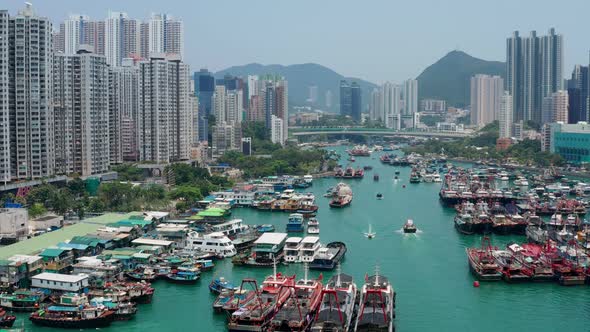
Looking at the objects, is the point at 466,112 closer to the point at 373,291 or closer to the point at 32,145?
the point at 32,145

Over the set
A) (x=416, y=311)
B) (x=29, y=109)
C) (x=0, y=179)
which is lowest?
(x=416, y=311)

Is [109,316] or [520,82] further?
[520,82]

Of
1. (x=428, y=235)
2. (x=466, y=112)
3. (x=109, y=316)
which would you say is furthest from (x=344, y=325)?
(x=466, y=112)

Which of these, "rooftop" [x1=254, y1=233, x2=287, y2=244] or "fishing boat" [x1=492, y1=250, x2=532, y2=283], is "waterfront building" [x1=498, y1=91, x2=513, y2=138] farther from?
"fishing boat" [x1=492, y1=250, x2=532, y2=283]

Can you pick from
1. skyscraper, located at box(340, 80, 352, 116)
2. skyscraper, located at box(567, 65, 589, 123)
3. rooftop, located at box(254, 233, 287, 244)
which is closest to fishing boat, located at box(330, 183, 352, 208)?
rooftop, located at box(254, 233, 287, 244)

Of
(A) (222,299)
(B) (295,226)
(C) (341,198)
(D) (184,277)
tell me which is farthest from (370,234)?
(A) (222,299)
